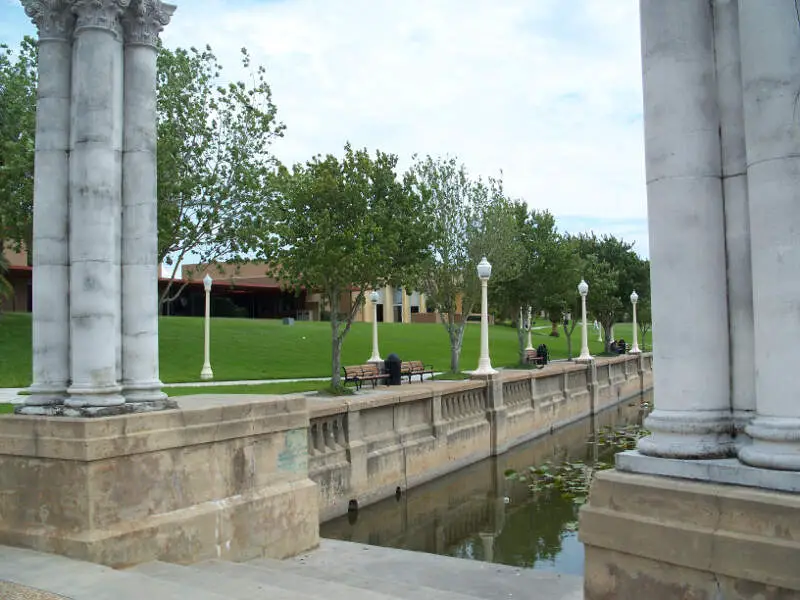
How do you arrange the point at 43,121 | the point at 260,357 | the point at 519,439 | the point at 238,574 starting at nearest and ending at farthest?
the point at 238,574 < the point at 43,121 < the point at 519,439 < the point at 260,357

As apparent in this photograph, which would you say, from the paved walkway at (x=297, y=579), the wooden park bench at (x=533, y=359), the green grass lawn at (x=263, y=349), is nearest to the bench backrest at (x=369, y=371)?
the green grass lawn at (x=263, y=349)

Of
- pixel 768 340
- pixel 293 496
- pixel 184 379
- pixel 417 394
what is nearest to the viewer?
pixel 768 340

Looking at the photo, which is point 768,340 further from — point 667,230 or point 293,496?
point 293,496

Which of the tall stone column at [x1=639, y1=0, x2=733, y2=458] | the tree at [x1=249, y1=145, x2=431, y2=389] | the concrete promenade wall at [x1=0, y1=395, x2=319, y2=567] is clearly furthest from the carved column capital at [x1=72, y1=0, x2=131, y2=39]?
the tree at [x1=249, y1=145, x2=431, y2=389]

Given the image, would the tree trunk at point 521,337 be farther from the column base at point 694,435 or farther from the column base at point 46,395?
the column base at point 694,435

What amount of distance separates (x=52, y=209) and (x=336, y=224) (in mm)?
14787

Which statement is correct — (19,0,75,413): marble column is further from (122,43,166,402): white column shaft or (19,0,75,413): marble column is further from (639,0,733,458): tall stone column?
(639,0,733,458): tall stone column

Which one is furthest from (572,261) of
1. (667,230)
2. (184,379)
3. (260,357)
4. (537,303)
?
(667,230)

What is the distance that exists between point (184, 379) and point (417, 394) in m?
11.6

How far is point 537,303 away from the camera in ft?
132

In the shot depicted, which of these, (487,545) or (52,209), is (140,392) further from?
(487,545)

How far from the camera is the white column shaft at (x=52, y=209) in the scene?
7.55m

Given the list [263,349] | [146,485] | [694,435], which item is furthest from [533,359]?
[694,435]

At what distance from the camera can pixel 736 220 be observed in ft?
16.3
